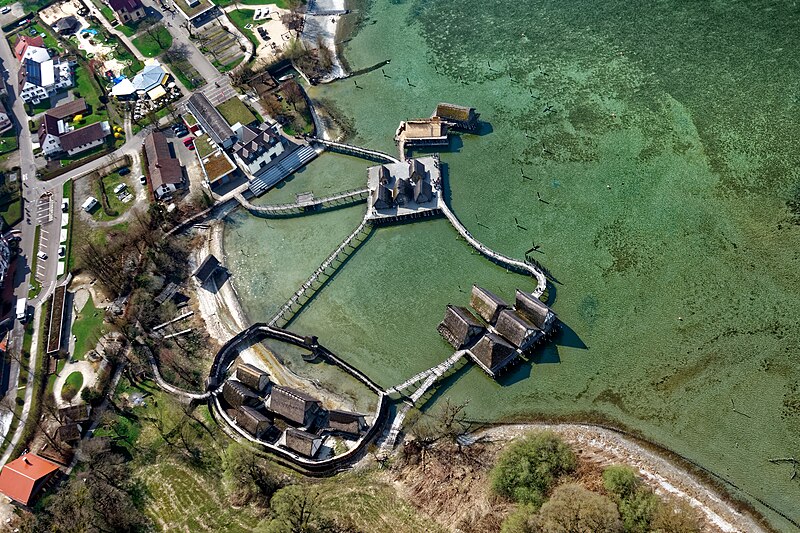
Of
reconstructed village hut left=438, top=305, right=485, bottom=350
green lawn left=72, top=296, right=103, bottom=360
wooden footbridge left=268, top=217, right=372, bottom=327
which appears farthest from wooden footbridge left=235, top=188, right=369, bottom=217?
green lawn left=72, top=296, right=103, bottom=360

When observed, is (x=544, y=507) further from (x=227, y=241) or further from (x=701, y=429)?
(x=227, y=241)

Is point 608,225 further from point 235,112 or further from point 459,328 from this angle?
point 235,112

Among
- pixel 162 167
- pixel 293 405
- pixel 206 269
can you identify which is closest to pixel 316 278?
pixel 206 269

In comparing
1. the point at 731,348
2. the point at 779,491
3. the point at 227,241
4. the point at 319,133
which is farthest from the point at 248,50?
the point at 779,491

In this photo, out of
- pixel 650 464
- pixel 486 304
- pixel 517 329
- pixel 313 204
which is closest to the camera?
pixel 650 464

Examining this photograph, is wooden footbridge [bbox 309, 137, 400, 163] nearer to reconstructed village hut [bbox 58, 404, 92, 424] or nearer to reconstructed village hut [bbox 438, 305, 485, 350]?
reconstructed village hut [bbox 438, 305, 485, 350]

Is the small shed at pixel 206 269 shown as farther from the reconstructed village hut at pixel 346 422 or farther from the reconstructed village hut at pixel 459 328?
the reconstructed village hut at pixel 459 328

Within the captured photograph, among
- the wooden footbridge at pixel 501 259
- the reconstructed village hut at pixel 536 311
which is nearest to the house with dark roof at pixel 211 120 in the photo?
Result: the wooden footbridge at pixel 501 259
